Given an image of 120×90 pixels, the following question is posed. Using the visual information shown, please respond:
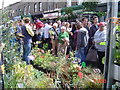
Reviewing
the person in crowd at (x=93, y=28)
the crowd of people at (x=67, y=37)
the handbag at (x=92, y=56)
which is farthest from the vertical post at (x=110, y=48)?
the person in crowd at (x=93, y=28)

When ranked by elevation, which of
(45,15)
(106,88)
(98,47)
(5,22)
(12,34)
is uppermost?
(45,15)

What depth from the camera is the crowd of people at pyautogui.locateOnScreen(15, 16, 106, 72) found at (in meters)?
4.29

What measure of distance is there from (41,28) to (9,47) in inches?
131

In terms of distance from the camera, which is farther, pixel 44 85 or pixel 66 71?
pixel 66 71

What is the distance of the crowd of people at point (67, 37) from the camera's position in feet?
14.1

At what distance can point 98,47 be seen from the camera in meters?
4.19

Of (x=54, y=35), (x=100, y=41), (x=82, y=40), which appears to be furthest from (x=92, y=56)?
(x=54, y=35)

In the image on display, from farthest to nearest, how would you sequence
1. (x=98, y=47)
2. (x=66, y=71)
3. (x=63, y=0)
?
1. (x=63, y=0)
2. (x=98, y=47)
3. (x=66, y=71)

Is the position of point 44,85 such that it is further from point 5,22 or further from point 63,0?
point 63,0

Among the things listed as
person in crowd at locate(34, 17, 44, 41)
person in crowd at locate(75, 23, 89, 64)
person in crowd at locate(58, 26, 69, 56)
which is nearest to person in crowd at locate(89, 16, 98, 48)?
person in crowd at locate(75, 23, 89, 64)

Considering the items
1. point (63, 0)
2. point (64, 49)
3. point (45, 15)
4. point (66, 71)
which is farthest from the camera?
point (45, 15)

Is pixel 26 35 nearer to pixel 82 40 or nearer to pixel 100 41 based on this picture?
pixel 82 40

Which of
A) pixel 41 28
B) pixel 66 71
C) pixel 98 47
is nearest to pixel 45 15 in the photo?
pixel 41 28

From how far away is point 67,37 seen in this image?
17.9 feet
